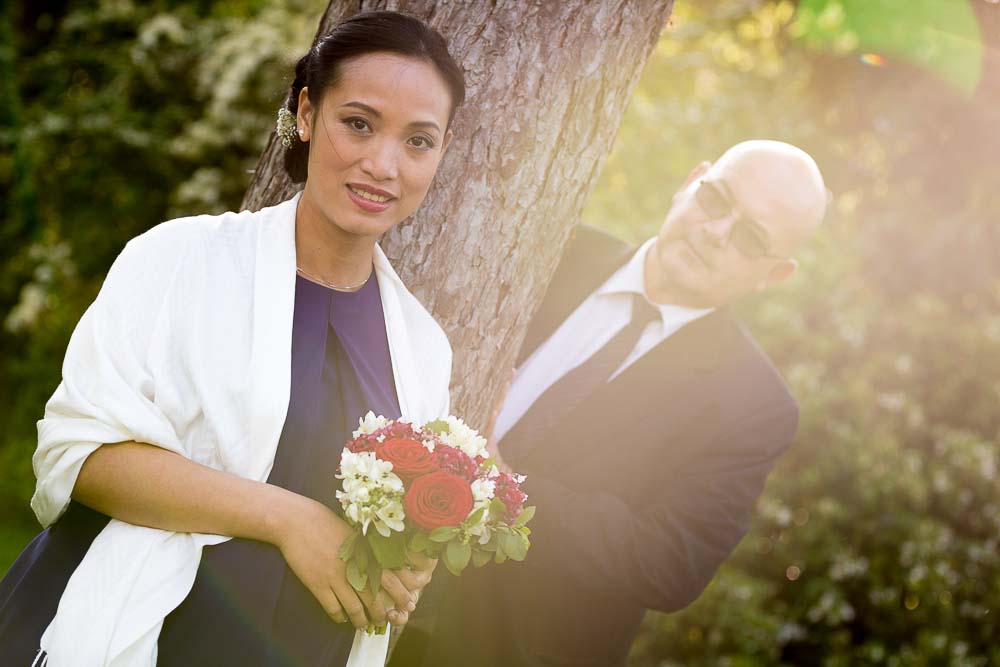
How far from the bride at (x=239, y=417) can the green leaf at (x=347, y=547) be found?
4 centimetres

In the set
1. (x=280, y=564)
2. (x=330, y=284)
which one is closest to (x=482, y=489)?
(x=280, y=564)

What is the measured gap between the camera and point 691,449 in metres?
3.33

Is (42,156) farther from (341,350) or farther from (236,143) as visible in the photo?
(341,350)

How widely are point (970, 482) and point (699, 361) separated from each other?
3.35 meters

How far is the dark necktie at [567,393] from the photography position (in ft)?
10.6

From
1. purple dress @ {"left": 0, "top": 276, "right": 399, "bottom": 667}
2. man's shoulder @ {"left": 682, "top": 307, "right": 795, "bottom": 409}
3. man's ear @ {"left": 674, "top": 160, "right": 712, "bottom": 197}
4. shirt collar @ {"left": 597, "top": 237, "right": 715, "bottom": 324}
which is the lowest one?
purple dress @ {"left": 0, "top": 276, "right": 399, "bottom": 667}

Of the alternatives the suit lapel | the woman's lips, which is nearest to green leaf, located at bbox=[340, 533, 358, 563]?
the woman's lips

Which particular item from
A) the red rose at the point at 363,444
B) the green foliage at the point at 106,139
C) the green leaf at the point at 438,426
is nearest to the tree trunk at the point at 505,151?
the green leaf at the point at 438,426

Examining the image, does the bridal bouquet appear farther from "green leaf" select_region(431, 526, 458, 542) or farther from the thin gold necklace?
the thin gold necklace

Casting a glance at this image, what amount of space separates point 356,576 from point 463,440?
0.35 meters

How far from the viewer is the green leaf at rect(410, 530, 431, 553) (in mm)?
1853

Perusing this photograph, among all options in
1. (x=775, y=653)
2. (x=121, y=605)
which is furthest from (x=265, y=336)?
(x=775, y=653)

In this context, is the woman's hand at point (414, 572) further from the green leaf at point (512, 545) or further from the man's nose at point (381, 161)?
the man's nose at point (381, 161)

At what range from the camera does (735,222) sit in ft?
10.5
